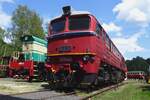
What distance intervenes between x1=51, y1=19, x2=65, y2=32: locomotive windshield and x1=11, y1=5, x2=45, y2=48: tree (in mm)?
41552

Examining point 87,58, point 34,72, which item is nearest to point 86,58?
point 87,58

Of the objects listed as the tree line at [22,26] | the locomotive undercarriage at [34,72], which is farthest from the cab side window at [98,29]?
the tree line at [22,26]

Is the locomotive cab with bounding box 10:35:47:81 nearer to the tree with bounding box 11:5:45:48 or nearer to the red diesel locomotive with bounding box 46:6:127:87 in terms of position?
the red diesel locomotive with bounding box 46:6:127:87

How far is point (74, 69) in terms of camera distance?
17.6 metres

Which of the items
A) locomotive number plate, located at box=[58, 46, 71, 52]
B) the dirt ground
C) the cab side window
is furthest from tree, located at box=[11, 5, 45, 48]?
locomotive number plate, located at box=[58, 46, 71, 52]

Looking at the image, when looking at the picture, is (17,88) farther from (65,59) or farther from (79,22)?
(79,22)

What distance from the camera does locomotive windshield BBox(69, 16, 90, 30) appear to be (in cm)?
1783

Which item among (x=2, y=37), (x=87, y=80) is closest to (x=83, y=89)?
(x=87, y=80)

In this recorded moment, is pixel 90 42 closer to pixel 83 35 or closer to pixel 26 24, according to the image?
pixel 83 35

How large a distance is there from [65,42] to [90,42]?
132cm

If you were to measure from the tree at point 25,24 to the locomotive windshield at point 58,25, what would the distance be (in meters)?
41.6

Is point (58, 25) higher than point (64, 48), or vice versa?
point (58, 25)

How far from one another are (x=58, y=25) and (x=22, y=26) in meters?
44.3

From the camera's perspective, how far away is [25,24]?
203 ft
